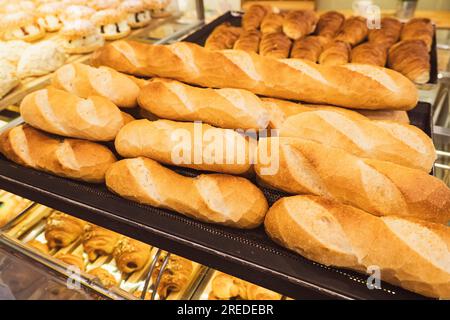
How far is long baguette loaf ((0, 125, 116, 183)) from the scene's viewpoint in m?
1.16

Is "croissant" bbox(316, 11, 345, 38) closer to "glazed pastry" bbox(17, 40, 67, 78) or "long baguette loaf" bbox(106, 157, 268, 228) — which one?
"long baguette loaf" bbox(106, 157, 268, 228)

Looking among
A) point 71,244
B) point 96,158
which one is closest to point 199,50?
point 96,158

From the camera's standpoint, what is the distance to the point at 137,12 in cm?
234

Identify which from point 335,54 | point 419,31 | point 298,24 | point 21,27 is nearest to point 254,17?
point 298,24

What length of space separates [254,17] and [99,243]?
64.8 inches

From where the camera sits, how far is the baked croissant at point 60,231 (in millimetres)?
1573

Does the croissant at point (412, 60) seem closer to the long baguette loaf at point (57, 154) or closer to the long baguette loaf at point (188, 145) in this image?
the long baguette loaf at point (188, 145)

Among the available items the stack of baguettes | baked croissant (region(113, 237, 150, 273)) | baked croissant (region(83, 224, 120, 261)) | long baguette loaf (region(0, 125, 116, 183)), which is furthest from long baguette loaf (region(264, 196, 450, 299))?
baked croissant (region(83, 224, 120, 261))

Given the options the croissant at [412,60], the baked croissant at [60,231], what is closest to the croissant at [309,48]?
the croissant at [412,60]

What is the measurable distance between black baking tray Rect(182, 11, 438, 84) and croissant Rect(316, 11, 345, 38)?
53 cm

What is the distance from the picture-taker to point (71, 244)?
163 centimetres

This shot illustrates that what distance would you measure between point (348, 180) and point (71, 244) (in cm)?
Answer: 132

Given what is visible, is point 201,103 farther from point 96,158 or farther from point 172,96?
point 96,158

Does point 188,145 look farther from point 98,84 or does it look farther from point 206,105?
point 98,84
